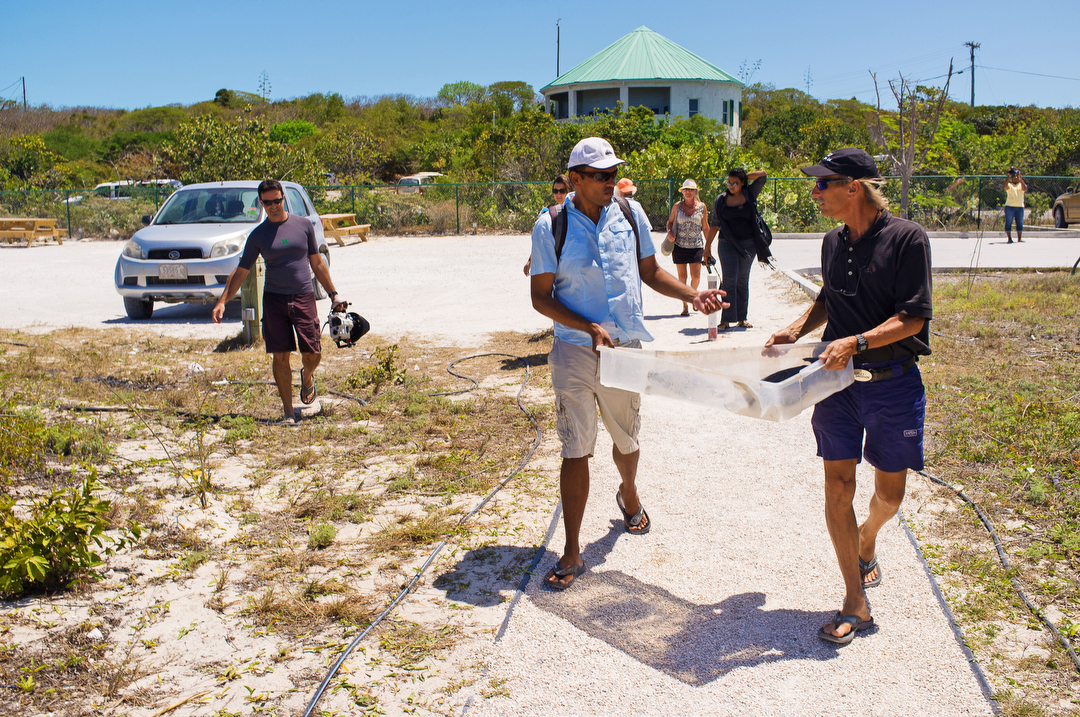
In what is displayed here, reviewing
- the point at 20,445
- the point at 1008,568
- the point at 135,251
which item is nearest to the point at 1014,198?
the point at 135,251

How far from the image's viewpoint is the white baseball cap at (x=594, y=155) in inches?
152

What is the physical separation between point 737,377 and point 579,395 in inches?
38.7

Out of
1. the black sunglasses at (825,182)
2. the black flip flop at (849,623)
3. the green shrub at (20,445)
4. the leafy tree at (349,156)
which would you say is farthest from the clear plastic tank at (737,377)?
the leafy tree at (349,156)

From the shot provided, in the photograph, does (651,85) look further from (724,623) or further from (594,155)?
(724,623)

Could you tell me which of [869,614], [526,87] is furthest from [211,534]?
[526,87]

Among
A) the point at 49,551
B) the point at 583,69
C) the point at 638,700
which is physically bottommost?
the point at 638,700

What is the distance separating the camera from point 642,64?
6856 cm

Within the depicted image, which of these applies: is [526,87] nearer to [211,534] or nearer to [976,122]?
[976,122]

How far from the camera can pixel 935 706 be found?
3072mm

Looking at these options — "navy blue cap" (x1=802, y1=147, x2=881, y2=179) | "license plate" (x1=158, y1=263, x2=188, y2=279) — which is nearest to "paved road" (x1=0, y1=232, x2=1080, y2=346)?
"license plate" (x1=158, y1=263, x2=188, y2=279)

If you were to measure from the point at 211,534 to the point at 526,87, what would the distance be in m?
87.7

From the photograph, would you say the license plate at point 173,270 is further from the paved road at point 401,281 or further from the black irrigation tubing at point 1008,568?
the black irrigation tubing at point 1008,568

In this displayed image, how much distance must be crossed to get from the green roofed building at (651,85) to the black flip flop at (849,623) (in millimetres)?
65301

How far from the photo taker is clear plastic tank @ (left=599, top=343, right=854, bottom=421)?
10.8 feet
